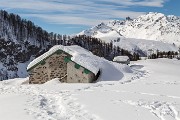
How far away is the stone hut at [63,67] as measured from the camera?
3906 centimetres

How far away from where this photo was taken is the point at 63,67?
41000mm

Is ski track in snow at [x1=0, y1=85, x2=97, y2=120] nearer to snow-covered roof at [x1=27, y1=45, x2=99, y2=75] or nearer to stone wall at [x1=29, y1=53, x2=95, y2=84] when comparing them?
snow-covered roof at [x1=27, y1=45, x2=99, y2=75]

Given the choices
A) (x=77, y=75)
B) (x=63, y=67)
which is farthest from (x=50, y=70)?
(x=77, y=75)

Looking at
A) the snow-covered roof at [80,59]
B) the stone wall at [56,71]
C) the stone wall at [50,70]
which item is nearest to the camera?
the snow-covered roof at [80,59]

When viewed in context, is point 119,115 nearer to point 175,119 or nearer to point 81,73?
point 175,119

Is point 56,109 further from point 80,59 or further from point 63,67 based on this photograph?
point 63,67

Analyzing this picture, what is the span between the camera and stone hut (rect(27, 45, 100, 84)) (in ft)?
128

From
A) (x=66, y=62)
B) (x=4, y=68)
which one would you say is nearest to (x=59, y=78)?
(x=66, y=62)

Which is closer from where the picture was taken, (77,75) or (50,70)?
(77,75)

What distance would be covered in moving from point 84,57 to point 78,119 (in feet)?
84.1

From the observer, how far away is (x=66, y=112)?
57.1ft

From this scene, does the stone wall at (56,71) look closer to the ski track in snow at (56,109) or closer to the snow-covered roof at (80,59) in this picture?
the snow-covered roof at (80,59)

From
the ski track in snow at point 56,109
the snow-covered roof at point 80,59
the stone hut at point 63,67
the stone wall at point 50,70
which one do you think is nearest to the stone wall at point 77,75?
the stone hut at point 63,67

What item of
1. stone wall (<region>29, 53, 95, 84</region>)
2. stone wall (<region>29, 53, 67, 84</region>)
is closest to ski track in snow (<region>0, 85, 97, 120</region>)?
stone wall (<region>29, 53, 95, 84</region>)
